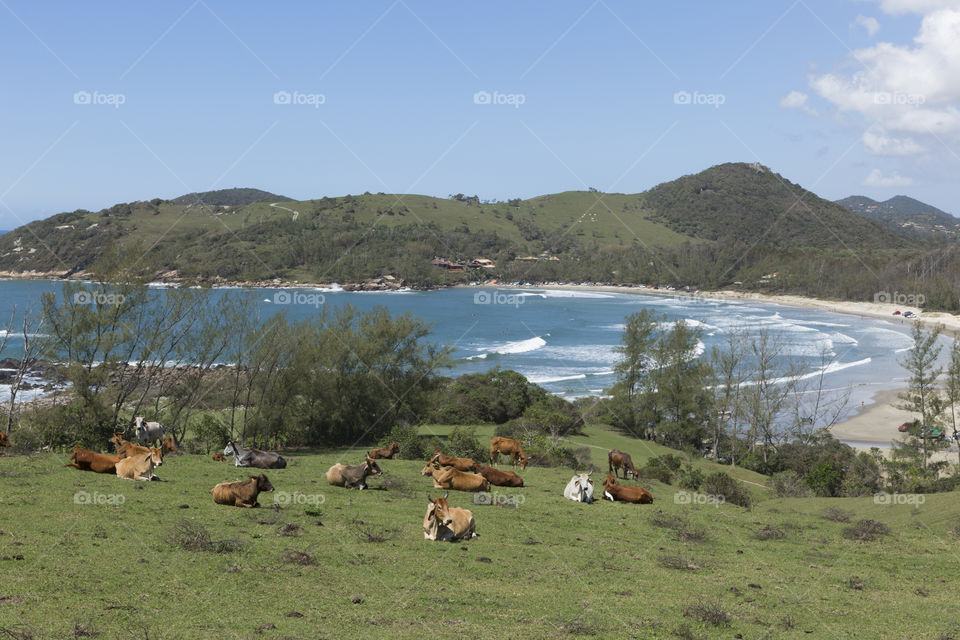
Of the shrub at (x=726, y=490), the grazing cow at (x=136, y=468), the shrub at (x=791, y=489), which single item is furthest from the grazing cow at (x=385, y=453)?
the shrub at (x=791, y=489)

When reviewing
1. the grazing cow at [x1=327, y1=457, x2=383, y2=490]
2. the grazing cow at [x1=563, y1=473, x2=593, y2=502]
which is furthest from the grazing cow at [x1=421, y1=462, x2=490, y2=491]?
the grazing cow at [x1=563, y1=473, x2=593, y2=502]

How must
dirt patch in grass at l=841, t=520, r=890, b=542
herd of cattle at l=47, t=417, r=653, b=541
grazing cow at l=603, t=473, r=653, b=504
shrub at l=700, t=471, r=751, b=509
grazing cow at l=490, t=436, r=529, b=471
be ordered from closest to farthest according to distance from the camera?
herd of cattle at l=47, t=417, r=653, b=541 < dirt patch in grass at l=841, t=520, r=890, b=542 < grazing cow at l=603, t=473, r=653, b=504 < shrub at l=700, t=471, r=751, b=509 < grazing cow at l=490, t=436, r=529, b=471

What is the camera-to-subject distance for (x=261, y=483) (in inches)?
569

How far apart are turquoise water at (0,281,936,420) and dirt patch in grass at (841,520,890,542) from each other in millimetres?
25823

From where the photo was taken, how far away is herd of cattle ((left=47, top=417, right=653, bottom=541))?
12.6m

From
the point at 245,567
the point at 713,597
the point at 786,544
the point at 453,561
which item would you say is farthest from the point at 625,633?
the point at 786,544

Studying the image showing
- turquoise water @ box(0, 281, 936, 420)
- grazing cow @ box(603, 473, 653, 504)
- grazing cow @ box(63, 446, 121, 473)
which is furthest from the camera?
turquoise water @ box(0, 281, 936, 420)

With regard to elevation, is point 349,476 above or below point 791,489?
above

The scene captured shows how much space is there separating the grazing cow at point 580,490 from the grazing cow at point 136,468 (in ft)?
33.2

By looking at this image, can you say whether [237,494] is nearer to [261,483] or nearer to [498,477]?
[261,483]

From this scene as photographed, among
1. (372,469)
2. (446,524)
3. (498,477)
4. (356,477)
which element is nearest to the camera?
(446,524)

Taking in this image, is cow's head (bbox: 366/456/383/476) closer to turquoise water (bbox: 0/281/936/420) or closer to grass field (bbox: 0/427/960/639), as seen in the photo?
grass field (bbox: 0/427/960/639)

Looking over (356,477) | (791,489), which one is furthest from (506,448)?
(791,489)

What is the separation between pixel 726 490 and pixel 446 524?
45.7 ft
